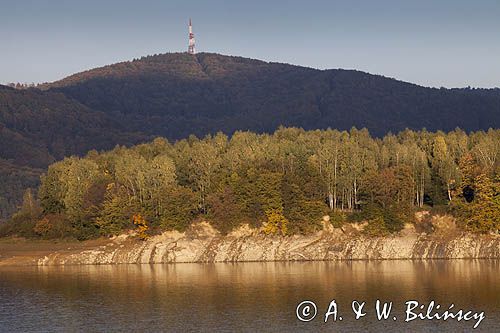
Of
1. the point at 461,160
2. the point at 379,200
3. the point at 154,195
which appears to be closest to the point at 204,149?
the point at 154,195

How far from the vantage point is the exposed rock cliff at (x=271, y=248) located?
404 feet

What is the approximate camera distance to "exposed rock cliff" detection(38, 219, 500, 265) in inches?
4852

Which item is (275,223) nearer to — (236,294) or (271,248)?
(271,248)

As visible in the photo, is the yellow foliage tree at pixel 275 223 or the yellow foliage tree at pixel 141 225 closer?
the yellow foliage tree at pixel 275 223

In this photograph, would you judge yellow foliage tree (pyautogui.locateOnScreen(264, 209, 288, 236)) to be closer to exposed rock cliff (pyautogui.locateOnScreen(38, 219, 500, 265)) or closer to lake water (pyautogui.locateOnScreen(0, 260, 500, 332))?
exposed rock cliff (pyautogui.locateOnScreen(38, 219, 500, 265))

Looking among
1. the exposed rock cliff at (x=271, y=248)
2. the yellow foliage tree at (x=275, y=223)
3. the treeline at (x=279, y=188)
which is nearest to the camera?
the exposed rock cliff at (x=271, y=248)

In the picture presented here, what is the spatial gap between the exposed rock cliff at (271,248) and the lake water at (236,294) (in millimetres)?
3408

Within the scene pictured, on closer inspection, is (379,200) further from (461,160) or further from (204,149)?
(204,149)

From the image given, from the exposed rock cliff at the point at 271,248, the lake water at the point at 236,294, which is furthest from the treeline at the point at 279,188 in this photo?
the lake water at the point at 236,294

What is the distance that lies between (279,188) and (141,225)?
20.7 m

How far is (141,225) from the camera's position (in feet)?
431

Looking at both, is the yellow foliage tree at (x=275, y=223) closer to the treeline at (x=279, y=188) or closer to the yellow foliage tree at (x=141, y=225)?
the treeline at (x=279, y=188)

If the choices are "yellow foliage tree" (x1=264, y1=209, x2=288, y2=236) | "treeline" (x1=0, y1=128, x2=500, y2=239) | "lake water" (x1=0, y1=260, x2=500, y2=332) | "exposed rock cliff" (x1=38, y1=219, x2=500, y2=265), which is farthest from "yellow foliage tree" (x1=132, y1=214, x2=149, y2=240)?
"yellow foliage tree" (x1=264, y1=209, x2=288, y2=236)

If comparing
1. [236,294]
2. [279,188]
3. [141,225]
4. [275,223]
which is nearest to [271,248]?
[275,223]
